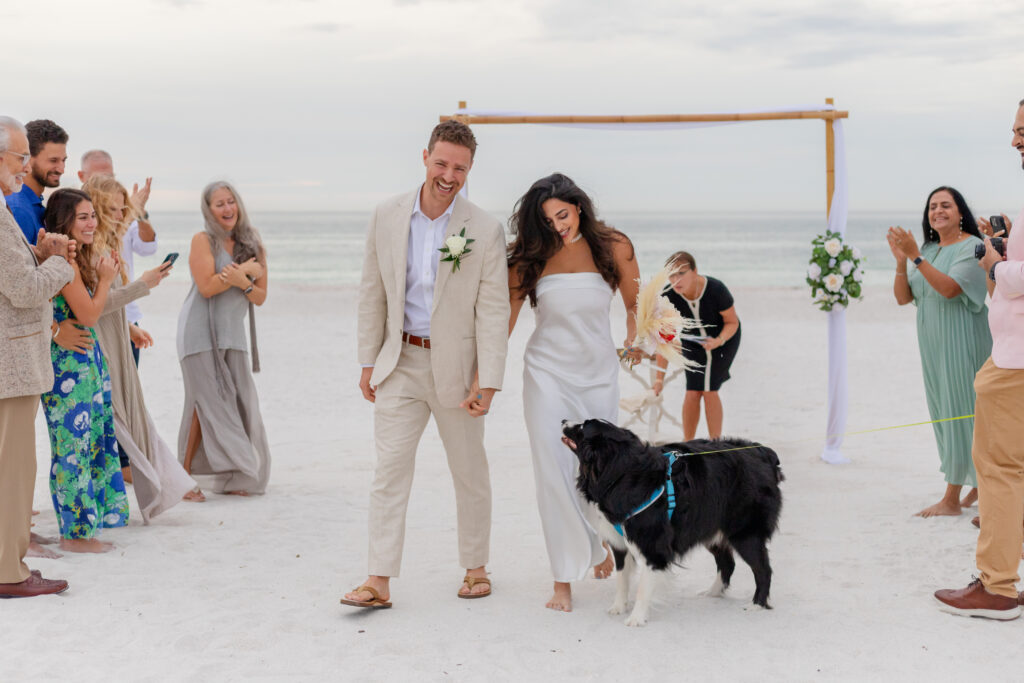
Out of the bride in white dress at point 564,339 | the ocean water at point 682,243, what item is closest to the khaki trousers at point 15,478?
the bride in white dress at point 564,339

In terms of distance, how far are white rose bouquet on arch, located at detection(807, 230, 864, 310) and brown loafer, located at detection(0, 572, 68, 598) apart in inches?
213

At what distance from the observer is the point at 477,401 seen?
4285mm

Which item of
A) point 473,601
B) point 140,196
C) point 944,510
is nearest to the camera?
point 473,601

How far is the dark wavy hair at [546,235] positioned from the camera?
4453 millimetres

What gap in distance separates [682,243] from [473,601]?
4249cm

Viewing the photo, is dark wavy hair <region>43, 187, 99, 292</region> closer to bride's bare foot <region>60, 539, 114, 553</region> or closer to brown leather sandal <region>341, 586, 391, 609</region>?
bride's bare foot <region>60, 539, 114, 553</region>

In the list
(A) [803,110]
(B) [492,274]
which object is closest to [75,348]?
(B) [492,274]

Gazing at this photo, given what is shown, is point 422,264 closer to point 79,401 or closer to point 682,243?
point 79,401

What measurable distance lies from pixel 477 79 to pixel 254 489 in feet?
112

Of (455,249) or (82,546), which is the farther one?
(82,546)

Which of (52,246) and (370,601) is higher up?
(52,246)

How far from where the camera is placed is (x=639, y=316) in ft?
15.1

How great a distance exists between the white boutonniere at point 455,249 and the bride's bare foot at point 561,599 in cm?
156

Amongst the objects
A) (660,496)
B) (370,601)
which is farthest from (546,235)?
(370,601)
